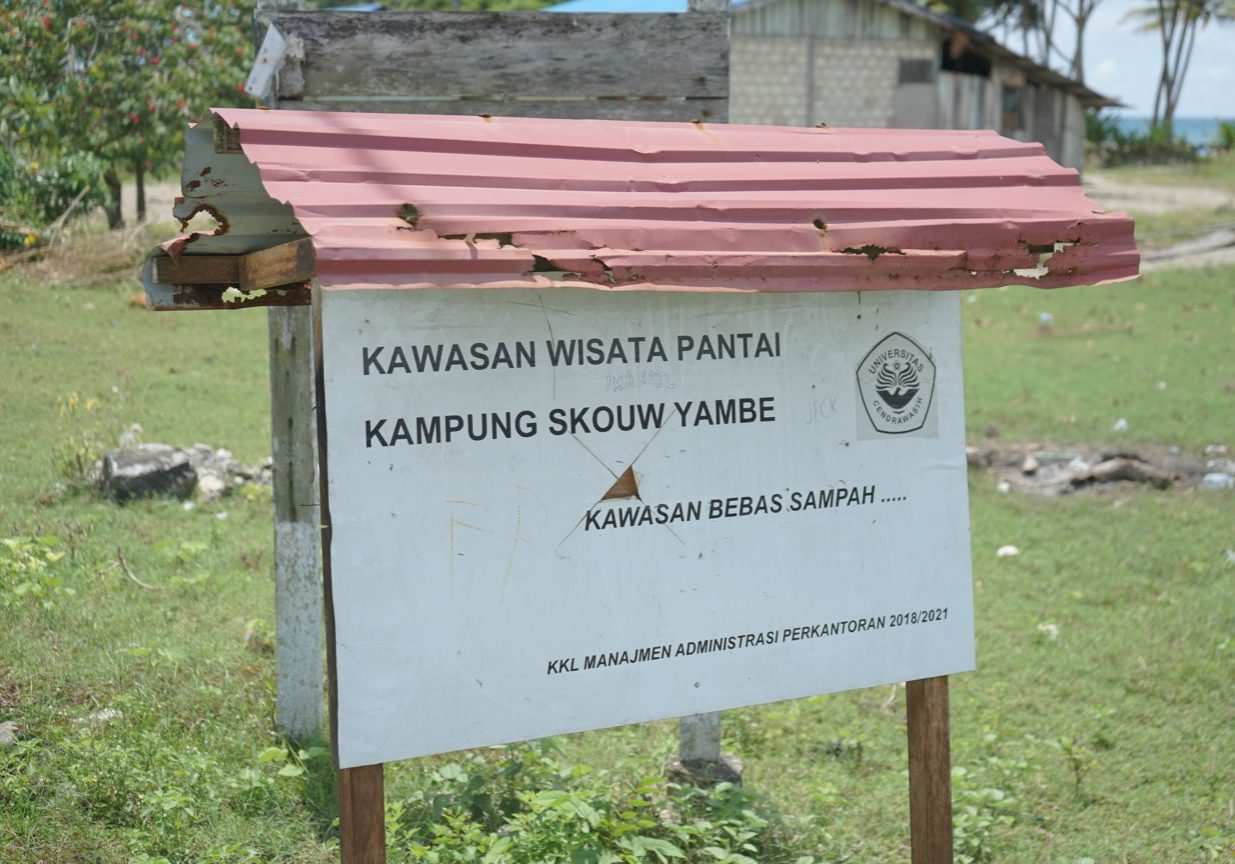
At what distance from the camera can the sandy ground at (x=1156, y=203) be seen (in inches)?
534

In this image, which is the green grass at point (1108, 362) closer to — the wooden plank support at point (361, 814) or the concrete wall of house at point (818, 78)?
the concrete wall of house at point (818, 78)

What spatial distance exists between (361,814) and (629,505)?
88cm

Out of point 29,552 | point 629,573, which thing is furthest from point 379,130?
point 29,552

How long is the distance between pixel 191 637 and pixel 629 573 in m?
2.52

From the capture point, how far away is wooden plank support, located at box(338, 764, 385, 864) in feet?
8.66

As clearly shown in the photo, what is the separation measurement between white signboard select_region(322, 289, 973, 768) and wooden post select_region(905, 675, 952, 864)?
12 centimetres

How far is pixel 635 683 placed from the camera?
9.29 ft

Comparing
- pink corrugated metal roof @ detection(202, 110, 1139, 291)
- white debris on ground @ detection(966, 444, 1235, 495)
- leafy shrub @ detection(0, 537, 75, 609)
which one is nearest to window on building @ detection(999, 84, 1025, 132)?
white debris on ground @ detection(966, 444, 1235, 495)

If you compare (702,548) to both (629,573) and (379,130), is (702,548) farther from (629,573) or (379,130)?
(379,130)

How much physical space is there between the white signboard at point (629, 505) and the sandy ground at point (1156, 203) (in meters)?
7.71

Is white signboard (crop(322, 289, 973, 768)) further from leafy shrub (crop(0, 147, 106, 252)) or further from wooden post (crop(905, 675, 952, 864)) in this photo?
leafy shrub (crop(0, 147, 106, 252))

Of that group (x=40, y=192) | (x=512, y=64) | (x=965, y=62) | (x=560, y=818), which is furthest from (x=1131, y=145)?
(x=560, y=818)

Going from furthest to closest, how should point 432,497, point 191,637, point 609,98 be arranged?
point 191,637 → point 609,98 → point 432,497

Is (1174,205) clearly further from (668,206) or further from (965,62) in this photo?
(668,206)
